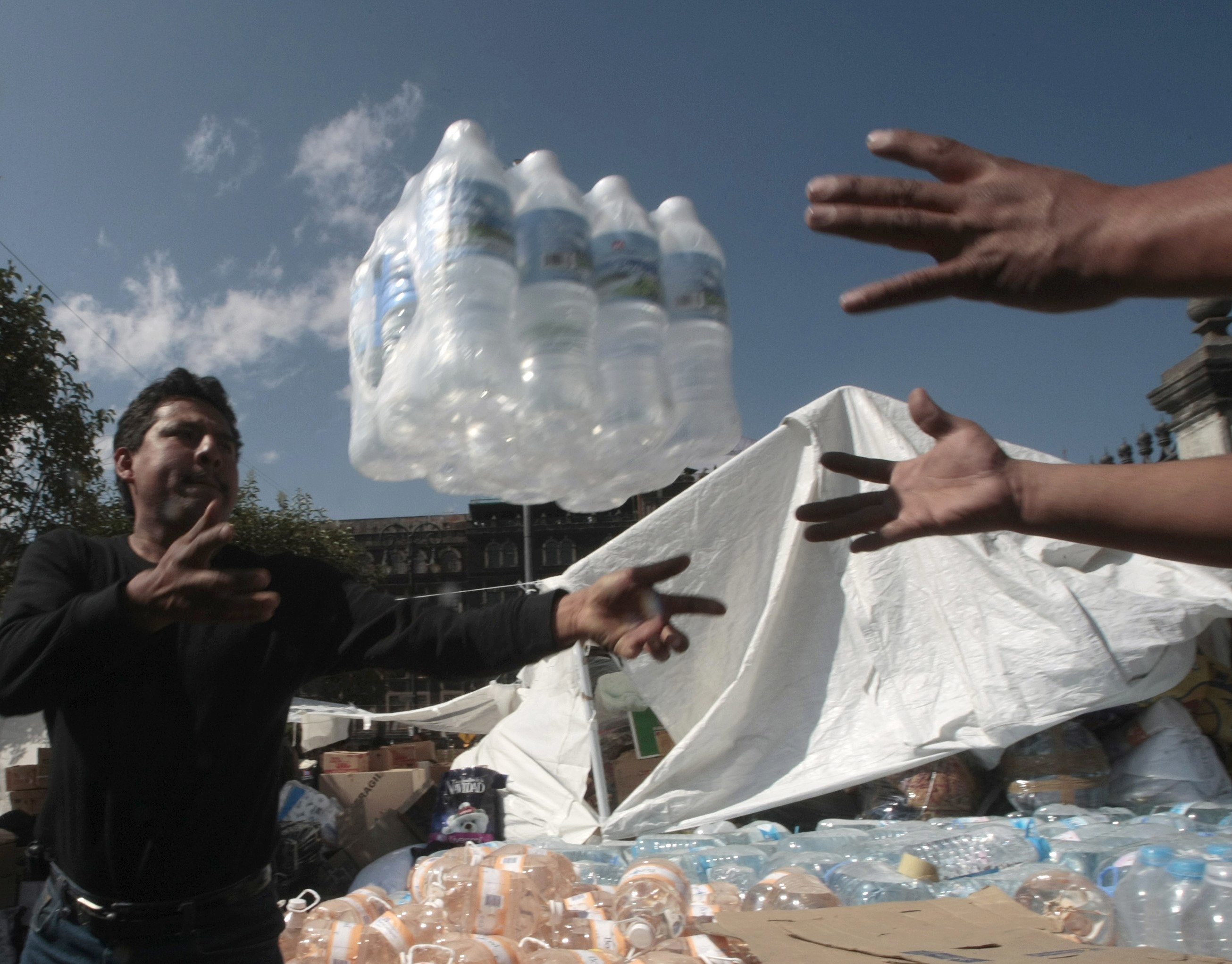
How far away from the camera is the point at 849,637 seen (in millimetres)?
4941

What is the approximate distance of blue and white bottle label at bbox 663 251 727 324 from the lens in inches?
83.0

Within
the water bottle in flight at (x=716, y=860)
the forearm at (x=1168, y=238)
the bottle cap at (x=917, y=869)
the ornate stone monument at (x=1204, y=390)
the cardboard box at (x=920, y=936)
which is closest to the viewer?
the forearm at (x=1168, y=238)

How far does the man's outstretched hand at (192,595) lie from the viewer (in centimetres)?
142

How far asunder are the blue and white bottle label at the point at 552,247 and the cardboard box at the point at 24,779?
7181mm

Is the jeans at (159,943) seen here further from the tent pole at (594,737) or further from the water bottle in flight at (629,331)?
the tent pole at (594,737)

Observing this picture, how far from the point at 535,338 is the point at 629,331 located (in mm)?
237

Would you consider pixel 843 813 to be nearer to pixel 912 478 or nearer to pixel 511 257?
pixel 912 478

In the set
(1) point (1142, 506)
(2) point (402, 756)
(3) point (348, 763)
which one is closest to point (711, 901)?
(1) point (1142, 506)

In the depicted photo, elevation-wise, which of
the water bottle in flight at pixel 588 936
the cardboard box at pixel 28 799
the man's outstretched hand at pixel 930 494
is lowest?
the cardboard box at pixel 28 799

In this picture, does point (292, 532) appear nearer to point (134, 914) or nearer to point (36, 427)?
point (36, 427)

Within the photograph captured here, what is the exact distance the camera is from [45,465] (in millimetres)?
→ 10672

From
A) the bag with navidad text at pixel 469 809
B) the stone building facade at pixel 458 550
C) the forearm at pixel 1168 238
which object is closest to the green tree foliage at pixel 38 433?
the bag with navidad text at pixel 469 809

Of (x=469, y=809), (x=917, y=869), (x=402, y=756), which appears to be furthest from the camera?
(x=402, y=756)

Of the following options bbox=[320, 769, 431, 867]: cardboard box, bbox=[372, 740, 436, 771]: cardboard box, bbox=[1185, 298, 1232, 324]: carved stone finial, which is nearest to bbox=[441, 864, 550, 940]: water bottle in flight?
bbox=[320, 769, 431, 867]: cardboard box
